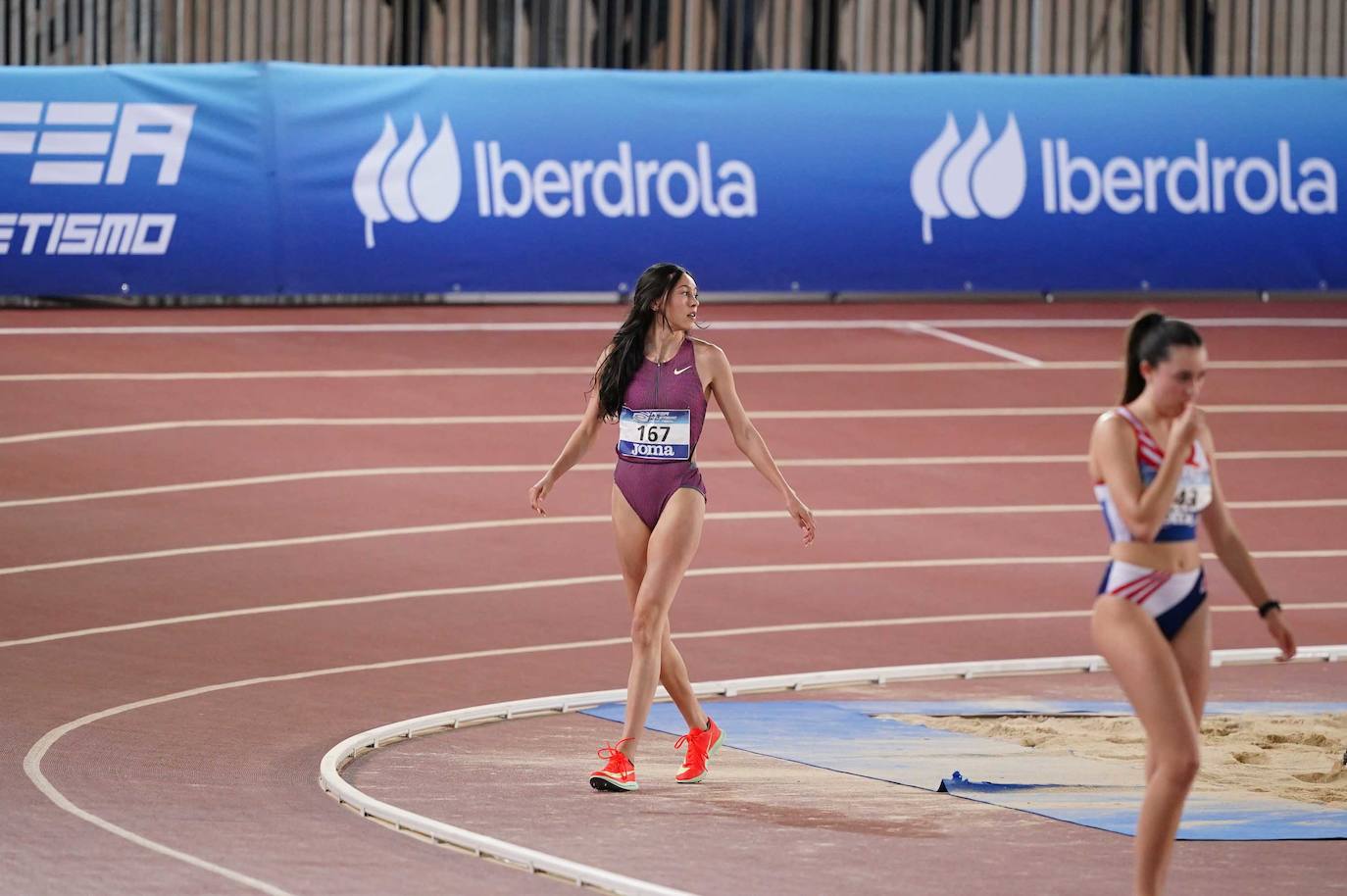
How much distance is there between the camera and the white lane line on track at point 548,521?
531 inches

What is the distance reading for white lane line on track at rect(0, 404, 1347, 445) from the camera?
16.3 m

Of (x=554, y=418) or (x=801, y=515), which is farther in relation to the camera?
(x=554, y=418)

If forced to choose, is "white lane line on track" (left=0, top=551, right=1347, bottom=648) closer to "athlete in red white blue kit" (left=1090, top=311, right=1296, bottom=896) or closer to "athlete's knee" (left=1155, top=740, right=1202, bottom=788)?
"athlete in red white blue kit" (left=1090, top=311, right=1296, bottom=896)

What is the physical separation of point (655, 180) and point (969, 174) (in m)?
2.85

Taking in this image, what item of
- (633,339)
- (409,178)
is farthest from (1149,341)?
(409,178)

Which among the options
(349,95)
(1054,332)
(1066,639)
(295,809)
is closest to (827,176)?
(1054,332)

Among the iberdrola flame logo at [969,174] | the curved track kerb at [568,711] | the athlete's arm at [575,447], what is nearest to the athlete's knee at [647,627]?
the athlete's arm at [575,447]

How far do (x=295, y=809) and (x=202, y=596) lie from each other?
5024 mm

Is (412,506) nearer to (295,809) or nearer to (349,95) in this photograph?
(349,95)

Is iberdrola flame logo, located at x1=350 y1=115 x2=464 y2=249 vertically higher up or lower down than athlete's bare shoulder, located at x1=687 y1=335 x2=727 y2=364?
higher up

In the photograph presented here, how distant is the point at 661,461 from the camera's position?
27.8 ft

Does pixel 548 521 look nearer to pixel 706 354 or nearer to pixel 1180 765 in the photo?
pixel 706 354

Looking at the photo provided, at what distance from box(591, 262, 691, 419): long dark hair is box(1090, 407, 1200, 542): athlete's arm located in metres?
2.62

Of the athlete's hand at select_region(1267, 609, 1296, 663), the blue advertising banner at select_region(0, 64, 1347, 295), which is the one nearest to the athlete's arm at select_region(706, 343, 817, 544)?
the athlete's hand at select_region(1267, 609, 1296, 663)
